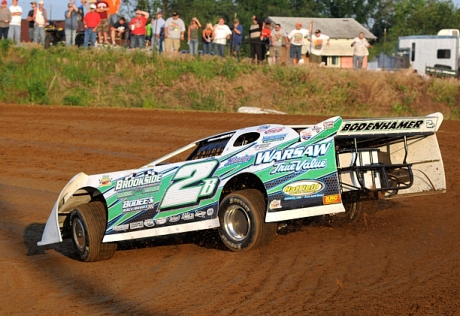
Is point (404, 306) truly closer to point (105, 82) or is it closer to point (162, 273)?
point (162, 273)

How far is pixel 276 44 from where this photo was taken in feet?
90.9

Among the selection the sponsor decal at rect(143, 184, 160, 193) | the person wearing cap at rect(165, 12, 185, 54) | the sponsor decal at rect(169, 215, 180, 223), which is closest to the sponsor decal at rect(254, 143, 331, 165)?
the sponsor decal at rect(169, 215, 180, 223)

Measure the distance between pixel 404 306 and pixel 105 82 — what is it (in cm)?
2073

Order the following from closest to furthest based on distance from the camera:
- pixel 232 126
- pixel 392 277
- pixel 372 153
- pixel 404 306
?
pixel 404 306 < pixel 392 277 < pixel 372 153 < pixel 232 126

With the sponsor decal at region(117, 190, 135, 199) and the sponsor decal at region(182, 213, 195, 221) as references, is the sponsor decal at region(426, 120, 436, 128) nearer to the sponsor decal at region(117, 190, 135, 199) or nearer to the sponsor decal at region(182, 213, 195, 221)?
the sponsor decal at region(182, 213, 195, 221)

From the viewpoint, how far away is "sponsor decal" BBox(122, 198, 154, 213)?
8.66 meters

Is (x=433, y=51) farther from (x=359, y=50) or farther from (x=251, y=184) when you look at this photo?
(x=251, y=184)

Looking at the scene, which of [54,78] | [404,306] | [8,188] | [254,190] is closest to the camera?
[404,306]

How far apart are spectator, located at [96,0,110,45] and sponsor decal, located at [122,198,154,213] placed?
1817 centimetres

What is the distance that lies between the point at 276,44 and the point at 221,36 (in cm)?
206

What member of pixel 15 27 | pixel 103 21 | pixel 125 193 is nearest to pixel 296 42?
pixel 103 21

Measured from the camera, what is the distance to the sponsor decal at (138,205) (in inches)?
341

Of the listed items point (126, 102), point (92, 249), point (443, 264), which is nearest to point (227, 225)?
point (92, 249)

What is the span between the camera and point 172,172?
8547 millimetres
